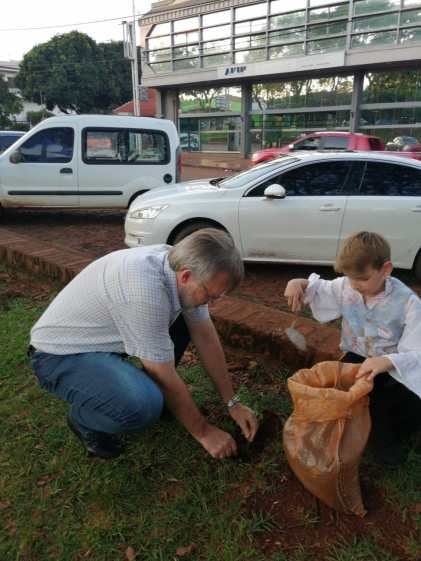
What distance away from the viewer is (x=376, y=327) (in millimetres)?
1979

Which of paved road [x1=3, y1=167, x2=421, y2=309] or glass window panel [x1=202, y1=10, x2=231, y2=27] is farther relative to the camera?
glass window panel [x1=202, y1=10, x2=231, y2=27]

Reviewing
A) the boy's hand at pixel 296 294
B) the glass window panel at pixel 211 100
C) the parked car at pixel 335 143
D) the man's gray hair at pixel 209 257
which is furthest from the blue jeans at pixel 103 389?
the glass window panel at pixel 211 100

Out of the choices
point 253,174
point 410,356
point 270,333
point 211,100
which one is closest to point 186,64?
point 211,100

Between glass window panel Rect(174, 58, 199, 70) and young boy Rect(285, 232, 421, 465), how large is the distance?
23.3 meters

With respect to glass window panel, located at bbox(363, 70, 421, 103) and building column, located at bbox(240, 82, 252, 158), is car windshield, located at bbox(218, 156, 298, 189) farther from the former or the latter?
building column, located at bbox(240, 82, 252, 158)

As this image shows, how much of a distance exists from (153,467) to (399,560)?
1.01 m

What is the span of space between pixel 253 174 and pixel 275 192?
466mm

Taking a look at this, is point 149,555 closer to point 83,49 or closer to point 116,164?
point 116,164

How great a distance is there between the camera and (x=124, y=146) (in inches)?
296

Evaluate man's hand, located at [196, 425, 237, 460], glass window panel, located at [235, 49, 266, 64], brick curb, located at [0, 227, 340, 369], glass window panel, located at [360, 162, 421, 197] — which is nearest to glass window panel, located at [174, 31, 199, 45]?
glass window panel, located at [235, 49, 266, 64]

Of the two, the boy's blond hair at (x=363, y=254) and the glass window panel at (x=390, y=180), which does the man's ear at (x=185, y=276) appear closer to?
the boy's blond hair at (x=363, y=254)

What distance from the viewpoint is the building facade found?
17.2 meters

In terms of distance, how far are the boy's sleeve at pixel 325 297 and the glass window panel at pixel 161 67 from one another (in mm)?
24680

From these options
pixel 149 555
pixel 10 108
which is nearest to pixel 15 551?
pixel 149 555
